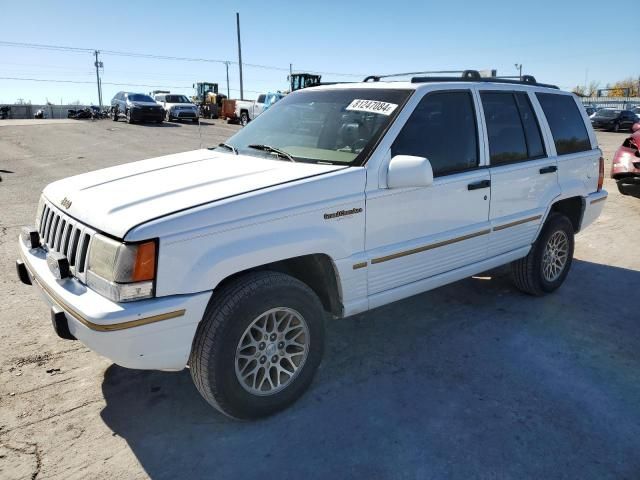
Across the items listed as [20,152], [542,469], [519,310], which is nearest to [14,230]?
[519,310]

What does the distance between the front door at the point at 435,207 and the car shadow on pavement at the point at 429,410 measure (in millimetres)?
643

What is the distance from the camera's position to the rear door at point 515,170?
4023 millimetres

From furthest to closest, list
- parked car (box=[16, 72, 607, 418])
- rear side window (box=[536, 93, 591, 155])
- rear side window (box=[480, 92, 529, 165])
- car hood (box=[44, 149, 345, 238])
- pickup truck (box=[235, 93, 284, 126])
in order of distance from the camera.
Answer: pickup truck (box=[235, 93, 284, 126]), rear side window (box=[536, 93, 591, 155]), rear side window (box=[480, 92, 529, 165]), car hood (box=[44, 149, 345, 238]), parked car (box=[16, 72, 607, 418])

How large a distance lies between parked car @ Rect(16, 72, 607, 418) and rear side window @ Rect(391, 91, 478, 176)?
1 cm

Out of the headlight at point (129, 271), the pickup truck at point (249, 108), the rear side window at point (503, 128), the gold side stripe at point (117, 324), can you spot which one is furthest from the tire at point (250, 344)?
the pickup truck at point (249, 108)

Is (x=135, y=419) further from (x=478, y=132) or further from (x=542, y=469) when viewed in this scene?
(x=478, y=132)

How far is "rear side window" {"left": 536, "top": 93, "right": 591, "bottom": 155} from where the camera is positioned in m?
4.64

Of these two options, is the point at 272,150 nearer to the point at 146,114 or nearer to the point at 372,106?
the point at 372,106

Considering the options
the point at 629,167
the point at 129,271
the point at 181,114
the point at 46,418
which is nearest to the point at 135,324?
the point at 129,271

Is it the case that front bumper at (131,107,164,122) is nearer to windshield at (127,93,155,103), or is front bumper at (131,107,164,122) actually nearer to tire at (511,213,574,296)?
windshield at (127,93,155,103)

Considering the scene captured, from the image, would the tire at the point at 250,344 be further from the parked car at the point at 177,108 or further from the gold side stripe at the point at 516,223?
the parked car at the point at 177,108

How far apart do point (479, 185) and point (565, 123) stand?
1664mm

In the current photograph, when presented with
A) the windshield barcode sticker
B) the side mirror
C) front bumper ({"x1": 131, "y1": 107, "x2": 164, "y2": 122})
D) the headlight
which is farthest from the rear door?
front bumper ({"x1": 131, "y1": 107, "x2": 164, "y2": 122})

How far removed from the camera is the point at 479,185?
3.81m
